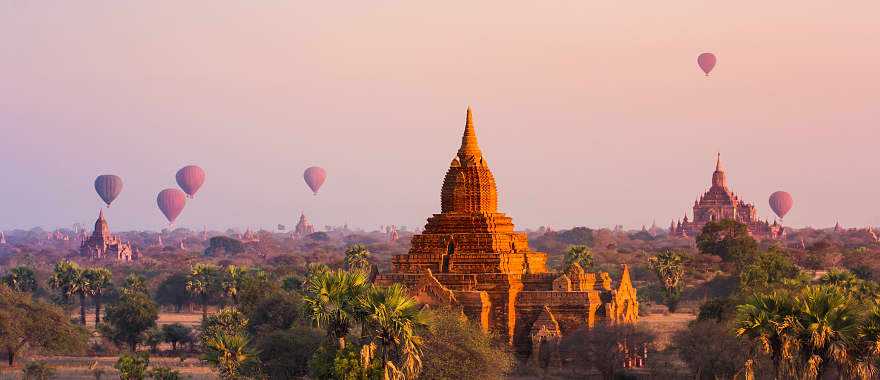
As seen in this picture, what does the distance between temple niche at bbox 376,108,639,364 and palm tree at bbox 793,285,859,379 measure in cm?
2500

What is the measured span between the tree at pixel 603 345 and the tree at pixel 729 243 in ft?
223

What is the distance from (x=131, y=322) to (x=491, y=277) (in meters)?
27.5

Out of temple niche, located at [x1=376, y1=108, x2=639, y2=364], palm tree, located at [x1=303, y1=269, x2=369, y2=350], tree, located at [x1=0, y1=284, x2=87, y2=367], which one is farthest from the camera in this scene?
tree, located at [x1=0, y1=284, x2=87, y2=367]

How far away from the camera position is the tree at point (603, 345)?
64188 millimetres

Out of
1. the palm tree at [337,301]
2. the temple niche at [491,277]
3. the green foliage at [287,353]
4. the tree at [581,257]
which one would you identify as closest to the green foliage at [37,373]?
the green foliage at [287,353]

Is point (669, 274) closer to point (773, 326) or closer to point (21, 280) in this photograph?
point (21, 280)

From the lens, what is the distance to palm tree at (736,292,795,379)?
4128 cm

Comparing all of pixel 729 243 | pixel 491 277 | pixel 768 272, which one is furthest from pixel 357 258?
pixel 729 243

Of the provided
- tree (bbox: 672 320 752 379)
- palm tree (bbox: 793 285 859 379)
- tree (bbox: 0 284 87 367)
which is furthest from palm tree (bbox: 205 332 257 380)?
tree (bbox: 0 284 87 367)

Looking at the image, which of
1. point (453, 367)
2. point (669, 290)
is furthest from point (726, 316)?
point (669, 290)

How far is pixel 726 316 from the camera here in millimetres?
69812

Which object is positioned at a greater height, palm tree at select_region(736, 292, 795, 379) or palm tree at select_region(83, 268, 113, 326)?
palm tree at select_region(83, 268, 113, 326)

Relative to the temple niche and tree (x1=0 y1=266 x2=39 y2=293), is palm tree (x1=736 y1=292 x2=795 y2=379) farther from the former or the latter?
tree (x1=0 y1=266 x2=39 y2=293)

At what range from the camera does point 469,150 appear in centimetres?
7381
